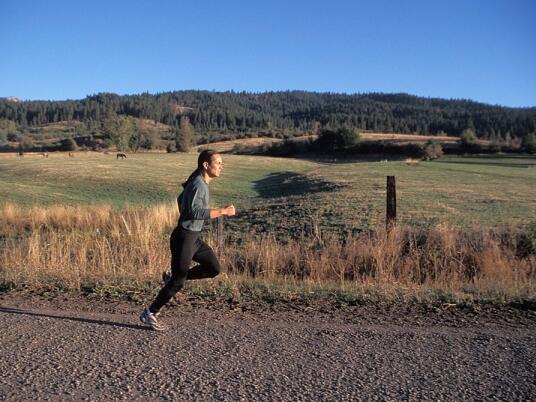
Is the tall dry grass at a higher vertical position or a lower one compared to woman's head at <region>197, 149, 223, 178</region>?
lower

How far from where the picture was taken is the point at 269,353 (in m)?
4.55

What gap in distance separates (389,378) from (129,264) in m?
5.27

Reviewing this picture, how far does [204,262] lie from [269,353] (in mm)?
1507

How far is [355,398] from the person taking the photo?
12.1ft

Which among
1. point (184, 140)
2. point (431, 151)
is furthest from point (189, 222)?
point (184, 140)

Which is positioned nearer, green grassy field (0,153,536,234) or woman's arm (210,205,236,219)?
→ woman's arm (210,205,236,219)

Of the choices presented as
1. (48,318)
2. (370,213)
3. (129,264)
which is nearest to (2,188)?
(370,213)

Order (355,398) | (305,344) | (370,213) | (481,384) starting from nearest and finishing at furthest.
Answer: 1. (355,398)
2. (481,384)
3. (305,344)
4. (370,213)

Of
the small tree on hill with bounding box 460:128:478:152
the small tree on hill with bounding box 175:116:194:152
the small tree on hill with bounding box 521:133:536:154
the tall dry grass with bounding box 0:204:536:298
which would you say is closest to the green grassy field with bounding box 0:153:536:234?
the tall dry grass with bounding box 0:204:536:298

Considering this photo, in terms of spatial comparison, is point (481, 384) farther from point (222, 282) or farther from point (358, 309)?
point (222, 282)

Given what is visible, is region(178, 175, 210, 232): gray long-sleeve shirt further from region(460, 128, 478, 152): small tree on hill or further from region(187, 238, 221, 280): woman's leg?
region(460, 128, 478, 152): small tree on hill

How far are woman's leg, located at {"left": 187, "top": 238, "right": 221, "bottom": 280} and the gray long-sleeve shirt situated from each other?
0.33 m

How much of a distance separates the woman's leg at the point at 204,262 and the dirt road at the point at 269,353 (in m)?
0.43

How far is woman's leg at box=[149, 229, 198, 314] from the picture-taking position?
17.8 ft
